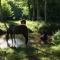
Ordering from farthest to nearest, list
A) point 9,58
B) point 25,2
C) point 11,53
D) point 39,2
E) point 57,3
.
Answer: point 25,2 → point 39,2 → point 57,3 → point 11,53 → point 9,58

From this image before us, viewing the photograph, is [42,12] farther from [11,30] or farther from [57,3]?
[11,30]

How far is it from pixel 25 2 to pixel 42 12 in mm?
4222

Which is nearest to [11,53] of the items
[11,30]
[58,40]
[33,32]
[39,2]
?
[11,30]

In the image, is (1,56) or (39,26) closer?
(1,56)

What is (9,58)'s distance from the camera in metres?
11.0

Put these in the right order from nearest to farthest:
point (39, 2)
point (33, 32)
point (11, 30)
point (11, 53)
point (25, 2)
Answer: point (11, 53), point (11, 30), point (33, 32), point (39, 2), point (25, 2)

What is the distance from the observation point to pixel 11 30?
13.3 metres

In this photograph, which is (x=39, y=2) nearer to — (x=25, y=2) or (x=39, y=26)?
(x=25, y=2)

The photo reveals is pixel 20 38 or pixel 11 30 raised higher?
pixel 11 30

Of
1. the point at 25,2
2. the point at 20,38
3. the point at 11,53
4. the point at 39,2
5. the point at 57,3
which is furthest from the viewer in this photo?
the point at 25,2

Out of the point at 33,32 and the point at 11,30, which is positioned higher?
the point at 11,30

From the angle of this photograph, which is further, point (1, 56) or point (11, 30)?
point (11, 30)

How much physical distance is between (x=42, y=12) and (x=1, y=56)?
17.4 meters

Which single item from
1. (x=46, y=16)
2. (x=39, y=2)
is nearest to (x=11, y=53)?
(x=46, y=16)
